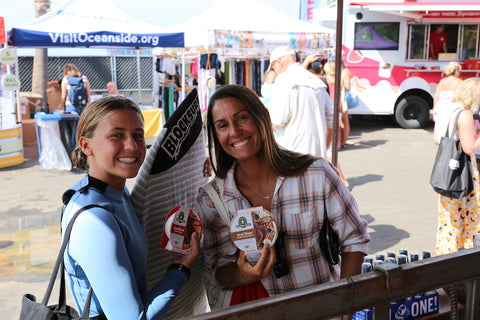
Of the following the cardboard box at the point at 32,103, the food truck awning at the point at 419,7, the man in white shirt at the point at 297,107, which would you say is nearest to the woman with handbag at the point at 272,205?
the man in white shirt at the point at 297,107

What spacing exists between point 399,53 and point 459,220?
368 inches

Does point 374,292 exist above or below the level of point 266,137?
below

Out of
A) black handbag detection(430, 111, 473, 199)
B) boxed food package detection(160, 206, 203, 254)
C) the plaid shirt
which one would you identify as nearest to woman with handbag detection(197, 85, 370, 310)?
the plaid shirt

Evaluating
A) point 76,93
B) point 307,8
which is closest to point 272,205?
point 76,93

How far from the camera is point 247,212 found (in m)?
1.84

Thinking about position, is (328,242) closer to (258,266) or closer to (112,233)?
(258,266)

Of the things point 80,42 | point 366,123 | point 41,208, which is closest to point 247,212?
point 41,208

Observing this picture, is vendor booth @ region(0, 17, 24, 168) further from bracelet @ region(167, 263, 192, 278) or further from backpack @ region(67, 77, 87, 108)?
bracelet @ region(167, 263, 192, 278)

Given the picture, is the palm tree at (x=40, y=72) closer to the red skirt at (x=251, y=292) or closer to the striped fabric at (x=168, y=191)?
Result: the striped fabric at (x=168, y=191)

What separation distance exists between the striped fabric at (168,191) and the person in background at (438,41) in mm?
12553

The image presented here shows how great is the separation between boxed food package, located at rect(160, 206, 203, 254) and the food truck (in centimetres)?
1168

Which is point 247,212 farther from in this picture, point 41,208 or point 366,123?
point 366,123

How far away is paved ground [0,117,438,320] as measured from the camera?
473 cm

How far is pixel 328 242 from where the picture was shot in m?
2.02
